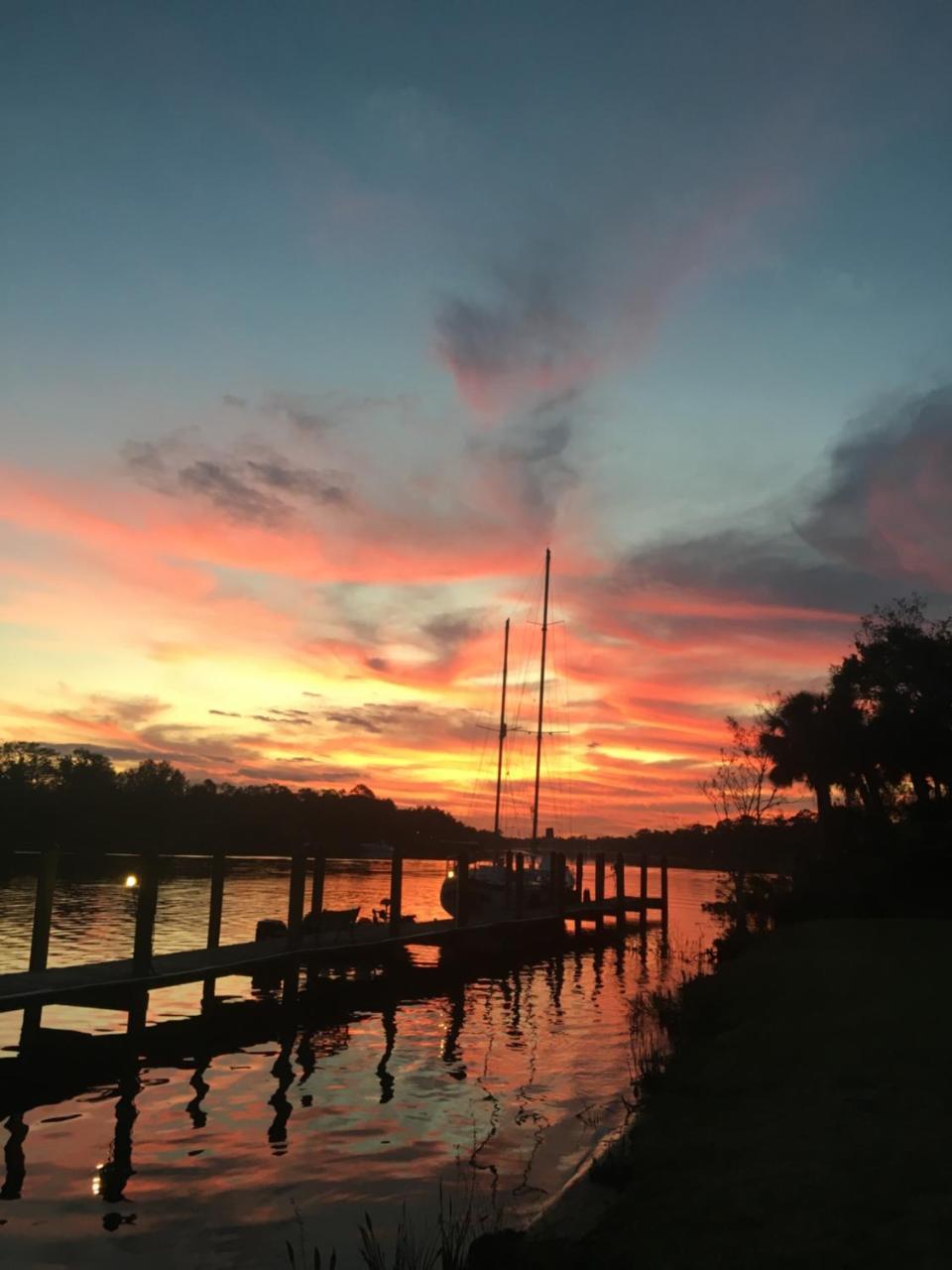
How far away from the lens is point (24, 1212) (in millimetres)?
11555

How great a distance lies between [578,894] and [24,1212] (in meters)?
50.5

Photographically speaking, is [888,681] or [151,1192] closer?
[151,1192]

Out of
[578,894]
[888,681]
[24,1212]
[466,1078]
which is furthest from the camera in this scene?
[578,894]

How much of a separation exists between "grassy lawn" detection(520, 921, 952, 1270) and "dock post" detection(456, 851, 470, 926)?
18885mm

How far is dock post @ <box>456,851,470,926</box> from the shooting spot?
39469 millimetres

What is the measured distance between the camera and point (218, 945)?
31297 millimetres

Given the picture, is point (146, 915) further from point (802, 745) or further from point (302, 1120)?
point (802, 745)

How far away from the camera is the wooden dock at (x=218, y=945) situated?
810 inches

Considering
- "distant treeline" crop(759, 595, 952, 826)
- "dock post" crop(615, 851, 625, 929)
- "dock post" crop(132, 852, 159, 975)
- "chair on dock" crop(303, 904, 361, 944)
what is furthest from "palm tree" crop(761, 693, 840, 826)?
"dock post" crop(132, 852, 159, 975)

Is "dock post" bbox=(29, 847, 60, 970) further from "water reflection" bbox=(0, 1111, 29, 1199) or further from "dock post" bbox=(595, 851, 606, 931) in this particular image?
"dock post" bbox=(595, 851, 606, 931)

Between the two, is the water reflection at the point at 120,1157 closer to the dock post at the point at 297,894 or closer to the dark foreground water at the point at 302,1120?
the dark foreground water at the point at 302,1120

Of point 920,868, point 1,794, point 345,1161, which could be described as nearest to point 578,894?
point 920,868

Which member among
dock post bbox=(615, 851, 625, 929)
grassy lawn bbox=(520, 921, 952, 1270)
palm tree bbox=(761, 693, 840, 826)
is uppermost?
palm tree bbox=(761, 693, 840, 826)

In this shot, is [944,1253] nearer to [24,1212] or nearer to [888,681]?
[24,1212]
